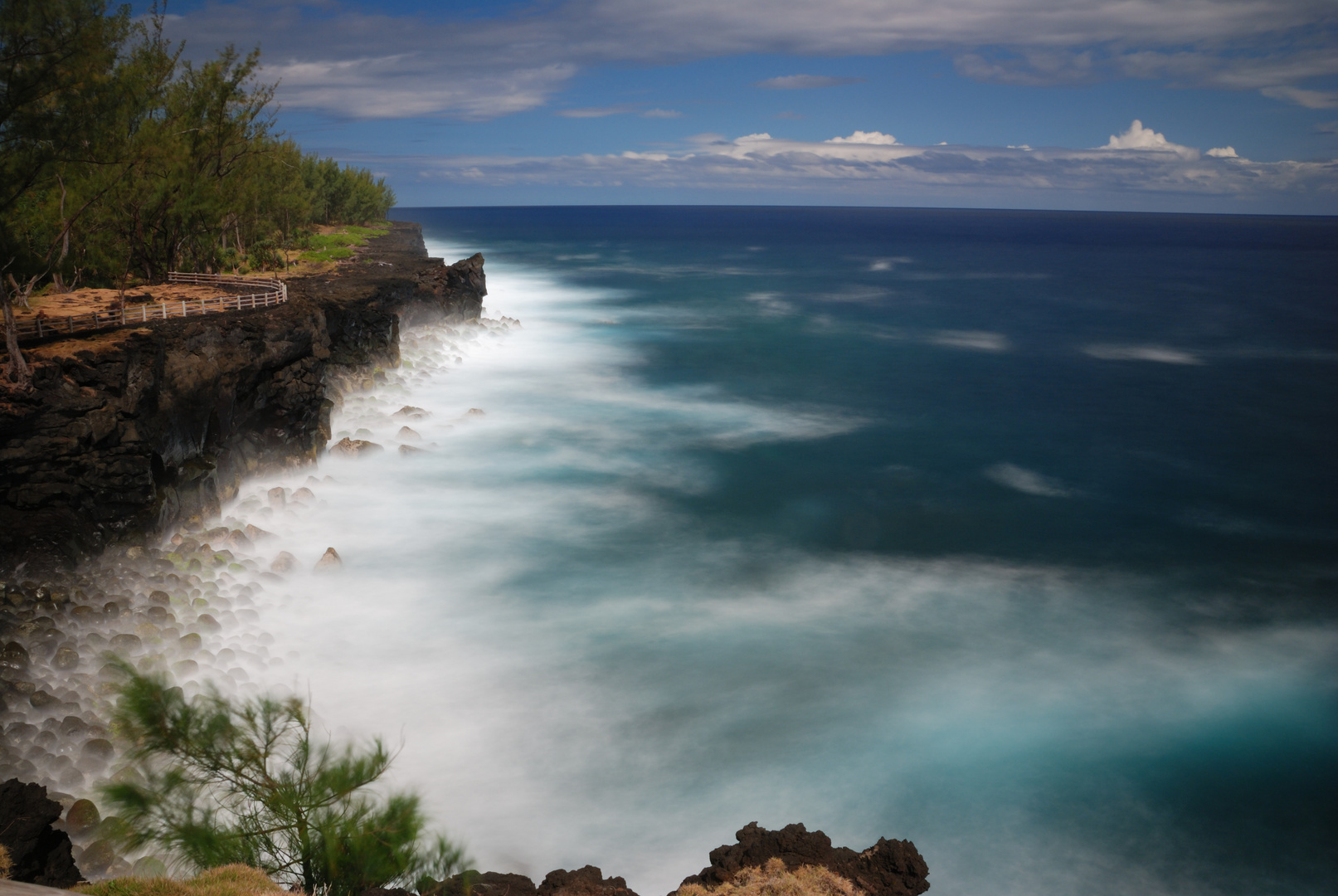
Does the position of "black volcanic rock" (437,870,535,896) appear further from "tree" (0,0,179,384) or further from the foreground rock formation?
"tree" (0,0,179,384)

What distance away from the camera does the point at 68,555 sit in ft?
63.2

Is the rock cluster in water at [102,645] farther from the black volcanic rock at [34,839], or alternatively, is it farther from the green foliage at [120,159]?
the green foliage at [120,159]

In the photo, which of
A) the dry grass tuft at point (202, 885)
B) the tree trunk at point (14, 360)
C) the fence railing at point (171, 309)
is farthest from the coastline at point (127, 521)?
the dry grass tuft at point (202, 885)

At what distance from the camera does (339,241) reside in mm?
68562

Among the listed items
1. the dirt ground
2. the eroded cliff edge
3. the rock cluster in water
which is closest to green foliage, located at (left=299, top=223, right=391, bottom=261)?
the dirt ground

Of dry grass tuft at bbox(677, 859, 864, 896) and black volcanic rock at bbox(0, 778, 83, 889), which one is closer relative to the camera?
black volcanic rock at bbox(0, 778, 83, 889)

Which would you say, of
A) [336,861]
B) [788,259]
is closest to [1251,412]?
[336,861]

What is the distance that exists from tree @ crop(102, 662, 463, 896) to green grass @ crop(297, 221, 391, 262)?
161ft

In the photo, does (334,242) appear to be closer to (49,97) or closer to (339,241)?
(339,241)

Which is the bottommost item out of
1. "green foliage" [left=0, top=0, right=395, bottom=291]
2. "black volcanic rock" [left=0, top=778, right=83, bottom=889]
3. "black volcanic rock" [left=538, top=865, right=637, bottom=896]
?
"black volcanic rock" [left=538, top=865, right=637, bottom=896]

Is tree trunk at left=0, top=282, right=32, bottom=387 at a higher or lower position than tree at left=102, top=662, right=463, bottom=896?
higher

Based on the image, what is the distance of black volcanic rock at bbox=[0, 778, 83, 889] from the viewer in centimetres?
1055

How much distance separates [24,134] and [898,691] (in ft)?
86.0

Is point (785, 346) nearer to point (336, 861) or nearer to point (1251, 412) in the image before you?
point (1251, 412)
